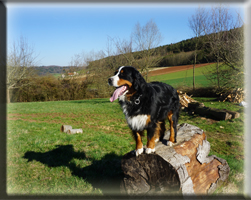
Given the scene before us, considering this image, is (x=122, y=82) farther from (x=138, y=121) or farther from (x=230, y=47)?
(x=230, y=47)

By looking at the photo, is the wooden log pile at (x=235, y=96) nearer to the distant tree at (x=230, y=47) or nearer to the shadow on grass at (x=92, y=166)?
the distant tree at (x=230, y=47)

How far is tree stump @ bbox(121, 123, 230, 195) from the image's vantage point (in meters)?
3.14

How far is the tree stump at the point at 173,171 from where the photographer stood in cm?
314

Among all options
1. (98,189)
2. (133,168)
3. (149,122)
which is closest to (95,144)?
(98,189)

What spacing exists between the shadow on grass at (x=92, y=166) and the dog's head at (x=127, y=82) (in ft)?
6.96

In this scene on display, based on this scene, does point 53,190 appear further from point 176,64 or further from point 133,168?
point 176,64

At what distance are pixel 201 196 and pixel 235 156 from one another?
3128 mm

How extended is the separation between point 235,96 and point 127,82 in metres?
13.9

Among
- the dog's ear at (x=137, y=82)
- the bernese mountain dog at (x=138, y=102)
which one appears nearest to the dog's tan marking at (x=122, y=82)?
the bernese mountain dog at (x=138, y=102)

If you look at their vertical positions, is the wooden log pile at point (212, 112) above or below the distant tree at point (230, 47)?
below

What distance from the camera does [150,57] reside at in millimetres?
17125

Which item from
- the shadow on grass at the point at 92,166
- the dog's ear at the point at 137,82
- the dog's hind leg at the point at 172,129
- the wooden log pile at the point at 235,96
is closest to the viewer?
the dog's ear at the point at 137,82

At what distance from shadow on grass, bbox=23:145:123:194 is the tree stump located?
2.10 ft

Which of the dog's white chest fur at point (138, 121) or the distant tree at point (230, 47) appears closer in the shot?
the dog's white chest fur at point (138, 121)
